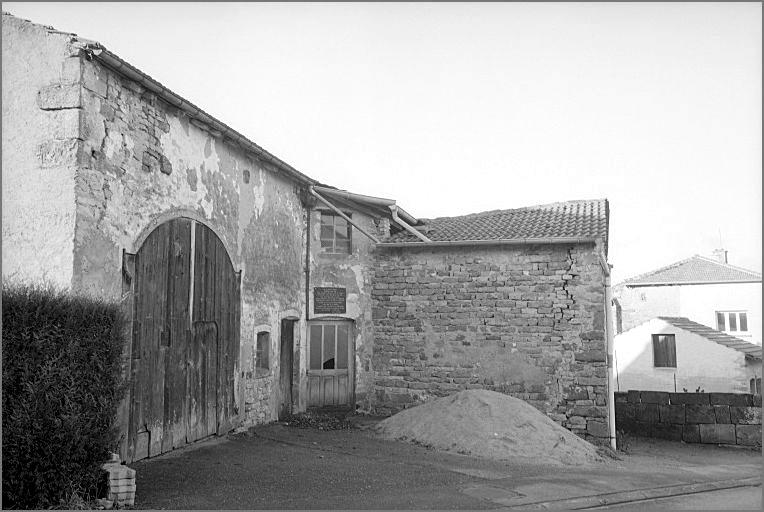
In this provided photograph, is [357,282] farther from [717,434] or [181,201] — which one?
[717,434]

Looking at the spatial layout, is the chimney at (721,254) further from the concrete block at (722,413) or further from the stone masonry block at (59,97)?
the stone masonry block at (59,97)

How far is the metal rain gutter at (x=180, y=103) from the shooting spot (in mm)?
6891

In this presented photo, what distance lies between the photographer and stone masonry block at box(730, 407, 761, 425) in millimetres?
11656

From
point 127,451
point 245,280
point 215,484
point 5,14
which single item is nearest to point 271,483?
point 215,484

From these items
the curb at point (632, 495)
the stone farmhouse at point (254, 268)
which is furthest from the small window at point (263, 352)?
the curb at point (632, 495)

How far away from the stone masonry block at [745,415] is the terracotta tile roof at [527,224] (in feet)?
13.2

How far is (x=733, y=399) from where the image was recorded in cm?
1188

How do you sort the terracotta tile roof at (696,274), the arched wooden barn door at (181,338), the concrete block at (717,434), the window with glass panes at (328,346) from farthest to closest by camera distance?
the terracotta tile roof at (696,274) → the window with glass panes at (328,346) → the concrete block at (717,434) → the arched wooden barn door at (181,338)

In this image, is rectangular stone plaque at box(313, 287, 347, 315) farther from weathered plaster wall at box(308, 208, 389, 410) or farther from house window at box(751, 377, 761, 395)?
house window at box(751, 377, 761, 395)

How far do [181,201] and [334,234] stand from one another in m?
4.96

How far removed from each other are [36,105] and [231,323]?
13.9ft

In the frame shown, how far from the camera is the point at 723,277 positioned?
26.5 meters

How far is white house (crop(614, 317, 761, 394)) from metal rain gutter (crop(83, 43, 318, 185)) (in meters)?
13.5

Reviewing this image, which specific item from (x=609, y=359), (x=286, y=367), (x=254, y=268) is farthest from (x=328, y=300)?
(x=609, y=359)
